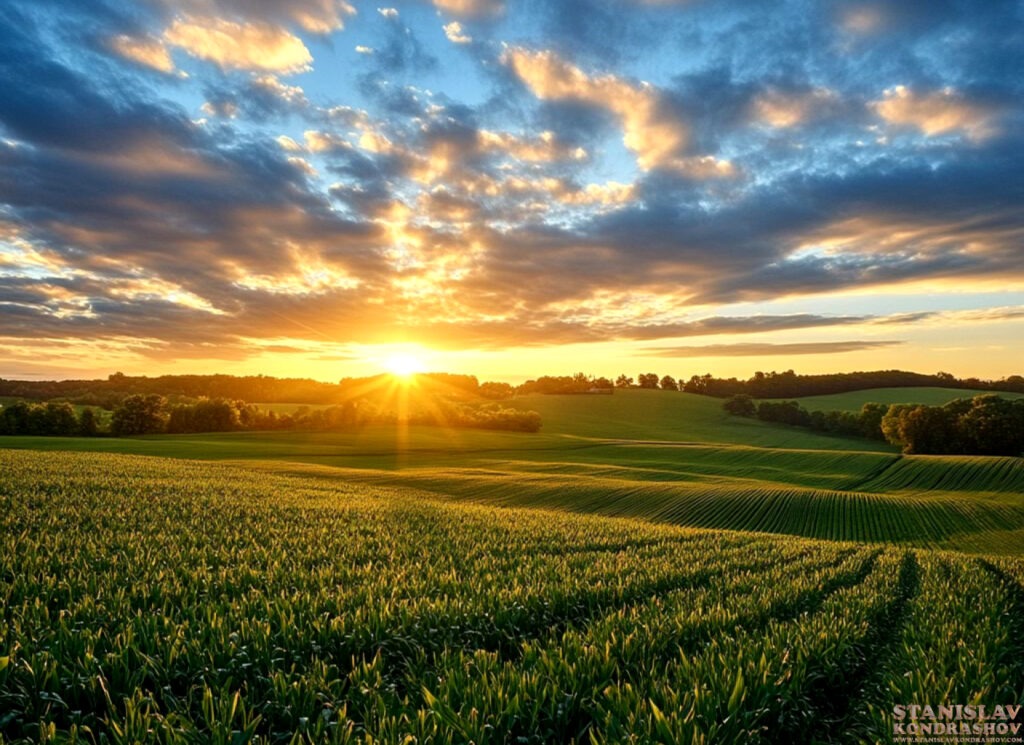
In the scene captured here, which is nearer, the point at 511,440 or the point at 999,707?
the point at 999,707

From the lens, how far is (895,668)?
22.8ft

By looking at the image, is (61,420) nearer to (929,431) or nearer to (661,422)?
(661,422)

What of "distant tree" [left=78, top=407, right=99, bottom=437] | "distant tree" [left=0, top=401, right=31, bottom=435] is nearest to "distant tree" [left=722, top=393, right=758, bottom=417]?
"distant tree" [left=78, top=407, right=99, bottom=437]

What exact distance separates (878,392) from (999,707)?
18364 cm

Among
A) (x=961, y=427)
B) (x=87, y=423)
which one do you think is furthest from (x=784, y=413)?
(x=87, y=423)

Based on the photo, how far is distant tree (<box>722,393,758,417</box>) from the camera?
5635 inches

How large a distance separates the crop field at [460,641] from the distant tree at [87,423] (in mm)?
102935

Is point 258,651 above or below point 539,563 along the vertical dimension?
above

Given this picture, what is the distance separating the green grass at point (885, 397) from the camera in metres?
140

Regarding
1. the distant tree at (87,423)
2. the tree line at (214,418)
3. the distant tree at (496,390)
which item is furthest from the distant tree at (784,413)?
the distant tree at (87,423)

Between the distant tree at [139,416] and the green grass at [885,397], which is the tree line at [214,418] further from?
the green grass at [885,397]

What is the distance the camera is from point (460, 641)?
7207 millimetres

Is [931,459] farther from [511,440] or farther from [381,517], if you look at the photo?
[381,517]

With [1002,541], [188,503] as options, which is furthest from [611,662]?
[1002,541]
